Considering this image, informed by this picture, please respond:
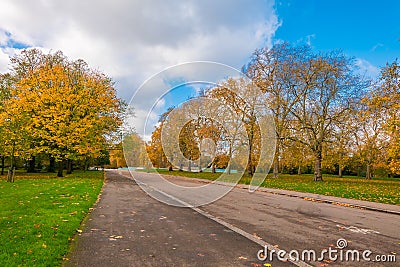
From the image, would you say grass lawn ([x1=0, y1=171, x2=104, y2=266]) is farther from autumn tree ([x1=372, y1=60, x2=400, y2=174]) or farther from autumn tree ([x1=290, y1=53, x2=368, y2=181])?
autumn tree ([x1=290, y1=53, x2=368, y2=181])

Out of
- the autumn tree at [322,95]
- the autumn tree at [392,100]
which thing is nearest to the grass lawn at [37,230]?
the autumn tree at [392,100]

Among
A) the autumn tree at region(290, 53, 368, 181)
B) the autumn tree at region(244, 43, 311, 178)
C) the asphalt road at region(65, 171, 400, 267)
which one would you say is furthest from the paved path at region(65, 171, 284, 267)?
the autumn tree at region(290, 53, 368, 181)

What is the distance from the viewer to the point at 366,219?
9305 mm

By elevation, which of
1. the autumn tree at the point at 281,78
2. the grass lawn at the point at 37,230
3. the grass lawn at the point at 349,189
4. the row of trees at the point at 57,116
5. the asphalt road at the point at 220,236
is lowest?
the grass lawn at the point at 37,230

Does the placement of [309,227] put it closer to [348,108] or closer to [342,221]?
[342,221]

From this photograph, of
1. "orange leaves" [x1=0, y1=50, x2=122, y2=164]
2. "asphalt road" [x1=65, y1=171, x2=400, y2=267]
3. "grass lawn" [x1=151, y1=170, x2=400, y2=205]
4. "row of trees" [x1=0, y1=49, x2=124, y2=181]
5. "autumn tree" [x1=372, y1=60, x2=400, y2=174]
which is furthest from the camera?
"orange leaves" [x1=0, y1=50, x2=122, y2=164]

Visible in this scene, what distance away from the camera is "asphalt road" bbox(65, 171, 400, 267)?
4883 mm

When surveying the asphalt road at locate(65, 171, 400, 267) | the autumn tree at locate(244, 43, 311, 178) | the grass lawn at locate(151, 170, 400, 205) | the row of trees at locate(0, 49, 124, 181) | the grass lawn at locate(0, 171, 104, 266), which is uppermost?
the autumn tree at locate(244, 43, 311, 178)

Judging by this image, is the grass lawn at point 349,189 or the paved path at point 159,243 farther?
the grass lawn at point 349,189

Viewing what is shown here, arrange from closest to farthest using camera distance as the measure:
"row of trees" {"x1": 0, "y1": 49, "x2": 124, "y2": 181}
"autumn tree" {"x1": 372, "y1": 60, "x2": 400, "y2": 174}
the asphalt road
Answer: the asphalt road < "autumn tree" {"x1": 372, "y1": 60, "x2": 400, "y2": 174} < "row of trees" {"x1": 0, "y1": 49, "x2": 124, "y2": 181}

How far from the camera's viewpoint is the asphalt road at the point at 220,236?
488 cm

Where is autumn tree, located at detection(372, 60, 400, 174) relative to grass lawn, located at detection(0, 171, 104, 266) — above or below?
above

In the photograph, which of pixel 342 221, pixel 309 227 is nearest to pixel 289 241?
pixel 309 227

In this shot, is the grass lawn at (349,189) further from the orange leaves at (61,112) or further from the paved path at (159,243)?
the orange leaves at (61,112)
